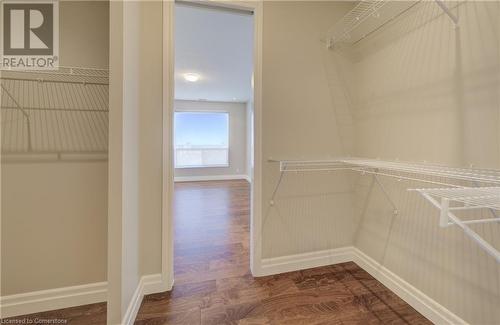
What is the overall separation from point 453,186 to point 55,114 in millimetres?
2425

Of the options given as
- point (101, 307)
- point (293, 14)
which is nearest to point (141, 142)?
point (101, 307)

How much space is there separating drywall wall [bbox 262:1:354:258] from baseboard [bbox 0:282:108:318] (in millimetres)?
1220

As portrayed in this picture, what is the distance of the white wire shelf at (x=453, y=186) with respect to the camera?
0.65 m

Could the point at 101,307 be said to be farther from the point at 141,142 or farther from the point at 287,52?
the point at 287,52

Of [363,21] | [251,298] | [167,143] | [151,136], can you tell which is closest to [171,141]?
[167,143]

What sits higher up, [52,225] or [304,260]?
[52,225]

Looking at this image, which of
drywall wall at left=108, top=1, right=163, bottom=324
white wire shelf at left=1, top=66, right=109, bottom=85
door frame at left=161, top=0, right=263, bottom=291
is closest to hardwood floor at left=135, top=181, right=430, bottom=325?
door frame at left=161, top=0, right=263, bottom=291

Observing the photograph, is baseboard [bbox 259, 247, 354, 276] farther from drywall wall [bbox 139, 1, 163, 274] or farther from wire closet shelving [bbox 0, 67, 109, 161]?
wire closet shelving [bbox 0, 67, 109, 161]

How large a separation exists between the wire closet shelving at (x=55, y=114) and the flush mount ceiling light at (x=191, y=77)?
286 centimetres

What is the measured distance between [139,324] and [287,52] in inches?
85.0

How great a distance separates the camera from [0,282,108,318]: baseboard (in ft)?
4.53

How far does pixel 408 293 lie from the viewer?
153 cm

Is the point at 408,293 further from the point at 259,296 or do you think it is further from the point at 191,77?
the point at 191,77

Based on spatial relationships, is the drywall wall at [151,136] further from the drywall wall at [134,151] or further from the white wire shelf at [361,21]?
the white wire shelf at [361,21]
